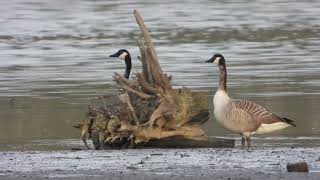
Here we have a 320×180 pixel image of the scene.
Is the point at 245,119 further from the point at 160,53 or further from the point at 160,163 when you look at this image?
the point at 160,53

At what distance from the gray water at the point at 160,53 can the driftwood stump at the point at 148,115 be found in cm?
110

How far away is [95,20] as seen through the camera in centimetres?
3247

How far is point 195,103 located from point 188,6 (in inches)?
933

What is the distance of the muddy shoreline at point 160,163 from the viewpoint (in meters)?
9.62

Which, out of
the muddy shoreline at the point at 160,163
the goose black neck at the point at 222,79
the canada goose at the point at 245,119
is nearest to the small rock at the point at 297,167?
the muddy shoreline at the point at 160,163

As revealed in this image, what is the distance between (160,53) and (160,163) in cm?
1363

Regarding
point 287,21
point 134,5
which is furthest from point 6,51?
point 134,5

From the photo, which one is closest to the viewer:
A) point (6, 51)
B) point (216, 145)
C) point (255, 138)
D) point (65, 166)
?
point (65, 166)

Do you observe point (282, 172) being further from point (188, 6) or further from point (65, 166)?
point (188, 6)

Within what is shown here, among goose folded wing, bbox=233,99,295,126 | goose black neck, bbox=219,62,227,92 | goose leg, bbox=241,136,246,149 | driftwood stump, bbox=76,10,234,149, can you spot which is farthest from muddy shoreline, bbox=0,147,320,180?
goose black neck, bbox=219,62,227,92

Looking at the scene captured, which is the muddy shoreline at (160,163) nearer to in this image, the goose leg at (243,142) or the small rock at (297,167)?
the small rock at (297,167)

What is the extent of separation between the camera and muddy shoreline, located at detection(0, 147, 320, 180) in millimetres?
9625

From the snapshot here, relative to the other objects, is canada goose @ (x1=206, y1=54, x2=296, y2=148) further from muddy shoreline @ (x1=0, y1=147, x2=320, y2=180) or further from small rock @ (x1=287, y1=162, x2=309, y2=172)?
small rock @ (x1=287, y1=162, x2=309, y2=172)

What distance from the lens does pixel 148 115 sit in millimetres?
12555
